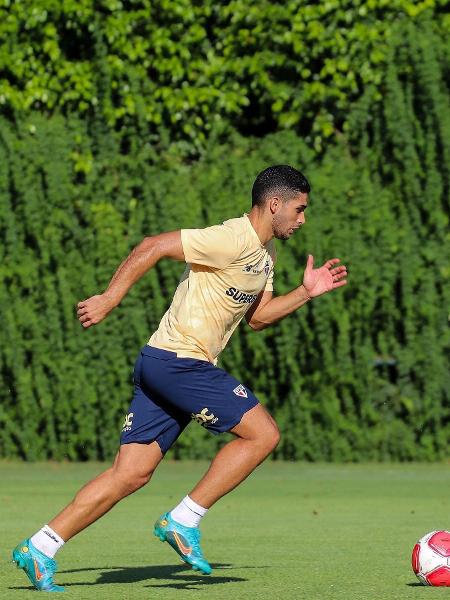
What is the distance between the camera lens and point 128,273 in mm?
6844

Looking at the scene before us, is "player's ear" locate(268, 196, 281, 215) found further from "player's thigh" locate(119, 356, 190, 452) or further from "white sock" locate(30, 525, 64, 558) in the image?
"white sock" locate(30, 525, 64, 558)

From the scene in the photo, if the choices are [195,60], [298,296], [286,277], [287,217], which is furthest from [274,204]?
[195,60]

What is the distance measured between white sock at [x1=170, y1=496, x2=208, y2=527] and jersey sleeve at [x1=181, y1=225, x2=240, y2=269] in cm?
116

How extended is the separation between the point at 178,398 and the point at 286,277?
7.81 metres

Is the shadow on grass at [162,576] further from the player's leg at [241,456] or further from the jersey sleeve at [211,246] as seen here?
the jersey sleeve at [211,246]

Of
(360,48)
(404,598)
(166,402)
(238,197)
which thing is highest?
(360,48)

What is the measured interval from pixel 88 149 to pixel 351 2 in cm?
326

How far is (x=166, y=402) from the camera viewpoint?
283 inches

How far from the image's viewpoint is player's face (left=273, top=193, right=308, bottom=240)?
732 centimetres

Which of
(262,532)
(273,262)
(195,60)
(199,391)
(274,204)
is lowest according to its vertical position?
(262,532)

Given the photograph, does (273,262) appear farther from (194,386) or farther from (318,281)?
(194,386)

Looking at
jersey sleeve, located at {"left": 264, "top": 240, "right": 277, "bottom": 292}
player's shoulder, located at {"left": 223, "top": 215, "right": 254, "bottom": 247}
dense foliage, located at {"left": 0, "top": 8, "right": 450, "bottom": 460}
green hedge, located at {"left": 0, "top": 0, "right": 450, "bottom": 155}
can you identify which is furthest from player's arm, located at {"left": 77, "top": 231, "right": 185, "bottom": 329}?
green hedge, located at {"left": 0, "top": 0, "right": 450, "bottom": 155}

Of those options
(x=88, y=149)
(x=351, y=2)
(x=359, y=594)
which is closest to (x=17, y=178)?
(x=88, y=149)

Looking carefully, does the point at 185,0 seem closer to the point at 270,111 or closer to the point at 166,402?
the point at 270,111
